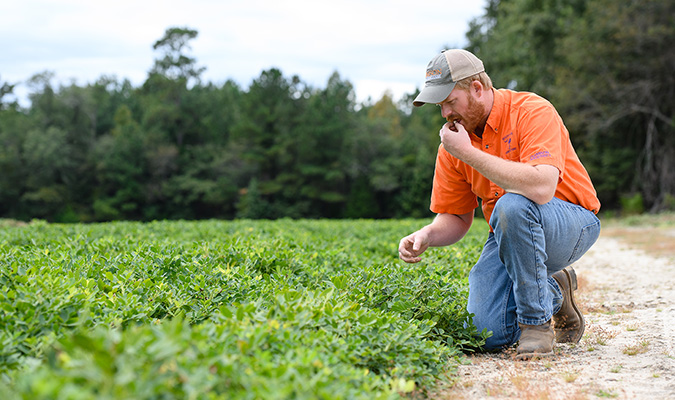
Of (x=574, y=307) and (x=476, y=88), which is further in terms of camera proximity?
(x=574, y=307)

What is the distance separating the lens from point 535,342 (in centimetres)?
349

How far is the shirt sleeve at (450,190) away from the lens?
13.5 ft

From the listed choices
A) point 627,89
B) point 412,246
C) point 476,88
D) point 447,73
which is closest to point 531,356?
point 412,246

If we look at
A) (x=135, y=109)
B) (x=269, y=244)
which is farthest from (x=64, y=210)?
(x=269, y=244)

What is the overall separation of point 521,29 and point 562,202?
1233 inches

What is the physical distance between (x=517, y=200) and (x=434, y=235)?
88 centimetres

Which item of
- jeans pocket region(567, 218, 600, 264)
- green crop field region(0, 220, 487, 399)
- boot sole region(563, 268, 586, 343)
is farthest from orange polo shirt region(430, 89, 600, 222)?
green crop field region(0, 220, 487, 399)

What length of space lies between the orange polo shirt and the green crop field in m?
0.84

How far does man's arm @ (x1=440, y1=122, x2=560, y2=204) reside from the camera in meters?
3.32

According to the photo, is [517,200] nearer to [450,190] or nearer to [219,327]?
[450,190]

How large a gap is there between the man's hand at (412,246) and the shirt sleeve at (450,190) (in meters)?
0.31

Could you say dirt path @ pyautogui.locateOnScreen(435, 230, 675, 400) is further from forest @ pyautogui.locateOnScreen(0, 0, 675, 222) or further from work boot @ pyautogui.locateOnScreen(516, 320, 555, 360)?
forest @ pyautogui.locateOnScreen(0, 0, 675, 222)

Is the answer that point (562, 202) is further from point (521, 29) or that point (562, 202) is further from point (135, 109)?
point (135, 109)

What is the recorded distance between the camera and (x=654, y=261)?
8.91m
